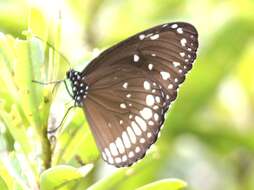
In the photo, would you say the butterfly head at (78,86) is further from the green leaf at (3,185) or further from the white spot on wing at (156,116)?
the green leaf at (3,185)

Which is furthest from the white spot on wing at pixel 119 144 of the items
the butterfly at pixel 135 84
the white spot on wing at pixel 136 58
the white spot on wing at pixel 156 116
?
the white spot on wing at pixel 136 58

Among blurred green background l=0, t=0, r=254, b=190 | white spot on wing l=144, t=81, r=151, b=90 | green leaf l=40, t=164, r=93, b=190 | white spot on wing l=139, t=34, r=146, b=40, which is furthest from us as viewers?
white spot on wing l=144, t=81, r=151, b=90

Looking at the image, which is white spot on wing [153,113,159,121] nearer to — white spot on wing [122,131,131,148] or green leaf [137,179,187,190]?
white spot on wing [122,131,131,148]

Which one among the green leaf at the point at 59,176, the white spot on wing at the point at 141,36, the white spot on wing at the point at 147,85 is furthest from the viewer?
the white spot on wing at the point at 147,85

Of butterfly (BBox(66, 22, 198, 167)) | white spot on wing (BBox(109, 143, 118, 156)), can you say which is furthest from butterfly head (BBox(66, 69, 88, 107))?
white spot on wing (BBox(109, 143, 118, 156))

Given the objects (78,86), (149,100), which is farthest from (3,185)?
(149,100)

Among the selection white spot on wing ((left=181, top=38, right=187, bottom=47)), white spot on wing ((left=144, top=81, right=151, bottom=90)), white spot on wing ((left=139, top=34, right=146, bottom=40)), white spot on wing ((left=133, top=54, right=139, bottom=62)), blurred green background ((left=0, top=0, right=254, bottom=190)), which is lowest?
blurred green background ((left=0, top=0, right=254, bottom=190))

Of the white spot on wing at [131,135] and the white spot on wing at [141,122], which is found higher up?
the white spot on wing at [141,122]
